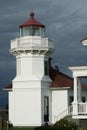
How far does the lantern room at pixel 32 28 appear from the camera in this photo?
5700cm

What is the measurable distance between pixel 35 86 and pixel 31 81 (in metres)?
0.66

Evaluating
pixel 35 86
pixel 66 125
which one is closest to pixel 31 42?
pixel 35 86

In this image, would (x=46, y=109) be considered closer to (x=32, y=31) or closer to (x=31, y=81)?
(x=31, y=81)

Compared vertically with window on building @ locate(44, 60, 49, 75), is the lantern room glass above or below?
above

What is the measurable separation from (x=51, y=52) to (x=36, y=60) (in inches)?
75.3

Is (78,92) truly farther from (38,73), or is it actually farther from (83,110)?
(38,73)

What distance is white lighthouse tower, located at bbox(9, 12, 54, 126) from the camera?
2176 inches

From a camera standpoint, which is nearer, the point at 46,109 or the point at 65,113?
the point at 65,113

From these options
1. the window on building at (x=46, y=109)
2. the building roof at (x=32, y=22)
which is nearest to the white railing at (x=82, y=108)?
the window on building at (x=46, y=109)

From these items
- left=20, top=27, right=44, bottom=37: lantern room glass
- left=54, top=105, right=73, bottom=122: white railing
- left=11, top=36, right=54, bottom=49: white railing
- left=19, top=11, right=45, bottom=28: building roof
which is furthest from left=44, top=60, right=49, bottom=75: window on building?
left=54, top=105, right=73, bottom=122: white railing

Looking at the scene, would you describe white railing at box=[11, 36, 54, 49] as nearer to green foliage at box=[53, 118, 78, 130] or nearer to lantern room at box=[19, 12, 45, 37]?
lantern room at box=[19, 12, 45, 37]

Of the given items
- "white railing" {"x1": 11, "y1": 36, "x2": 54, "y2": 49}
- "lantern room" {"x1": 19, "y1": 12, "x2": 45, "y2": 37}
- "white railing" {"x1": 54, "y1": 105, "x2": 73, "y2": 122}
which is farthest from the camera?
"lantern room" {"x1": 19, "y1": 12, "x2": 45, "y2": 37}

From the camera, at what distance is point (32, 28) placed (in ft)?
188

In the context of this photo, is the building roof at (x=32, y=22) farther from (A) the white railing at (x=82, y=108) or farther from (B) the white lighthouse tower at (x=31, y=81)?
(A) the white railing at (x=82, y=108)
